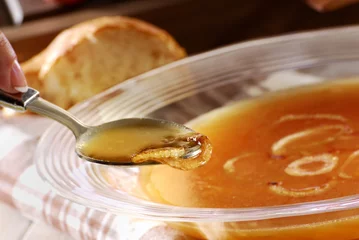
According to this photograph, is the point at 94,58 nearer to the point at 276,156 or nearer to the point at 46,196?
the point at 46,196

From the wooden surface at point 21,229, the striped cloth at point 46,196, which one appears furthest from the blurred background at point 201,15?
the wooden surface at point 21,229

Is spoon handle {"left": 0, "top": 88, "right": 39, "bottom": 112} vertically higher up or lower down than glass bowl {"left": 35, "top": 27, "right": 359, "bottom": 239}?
higher up

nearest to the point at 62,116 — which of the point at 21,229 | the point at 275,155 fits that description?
the point at 21,229

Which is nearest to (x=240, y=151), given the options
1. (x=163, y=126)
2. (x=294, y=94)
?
(x=163, y=126)

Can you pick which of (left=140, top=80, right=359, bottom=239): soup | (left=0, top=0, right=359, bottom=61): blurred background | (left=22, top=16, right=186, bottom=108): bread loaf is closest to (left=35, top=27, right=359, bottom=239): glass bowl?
(left=140, top=80, right=359, bottom=239): soup

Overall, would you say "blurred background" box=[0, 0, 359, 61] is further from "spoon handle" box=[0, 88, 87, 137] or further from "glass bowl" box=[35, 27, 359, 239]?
"spoon handle" box=[0, 88, 87, 137]
